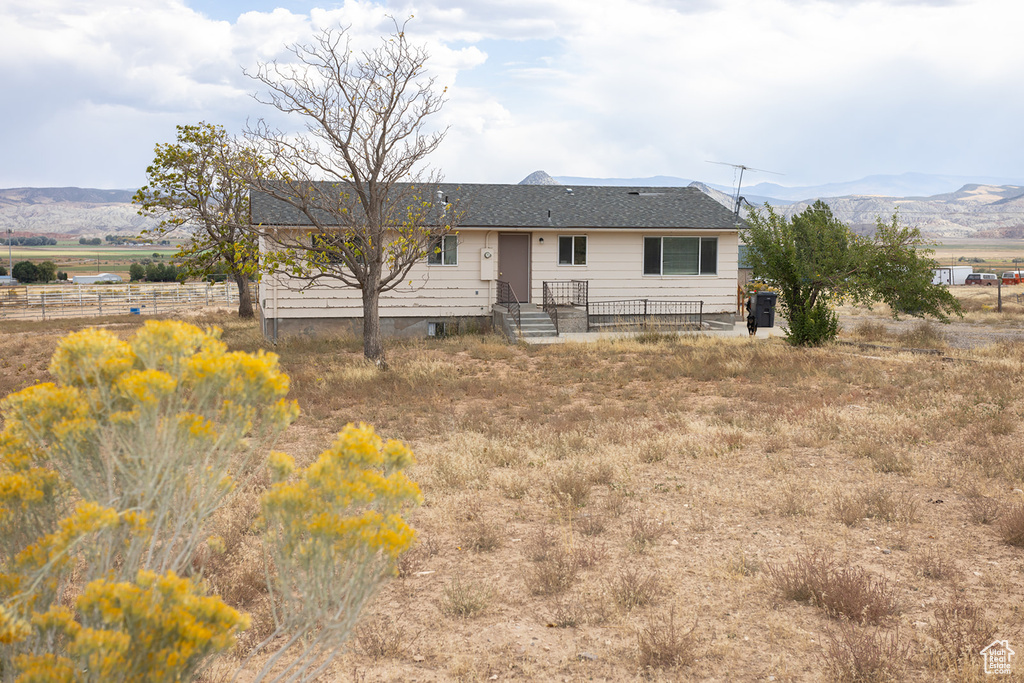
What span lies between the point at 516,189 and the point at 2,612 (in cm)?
2631

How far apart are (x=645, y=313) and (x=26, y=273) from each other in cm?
A: 8853

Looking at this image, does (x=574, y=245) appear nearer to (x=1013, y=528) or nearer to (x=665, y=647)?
(x=1013, y=528)

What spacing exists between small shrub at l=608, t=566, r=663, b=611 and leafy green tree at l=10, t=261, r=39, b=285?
101 metres

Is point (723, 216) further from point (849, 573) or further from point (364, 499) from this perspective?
point (364, 499)

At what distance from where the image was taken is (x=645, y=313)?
25.3 m

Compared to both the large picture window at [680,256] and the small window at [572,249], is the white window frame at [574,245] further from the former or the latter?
the large picture window at [680,256]

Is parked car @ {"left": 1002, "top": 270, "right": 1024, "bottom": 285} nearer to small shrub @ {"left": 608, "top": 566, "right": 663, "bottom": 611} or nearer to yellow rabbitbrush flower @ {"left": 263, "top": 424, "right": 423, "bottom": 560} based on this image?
small shrub @ {"left": 608, "top": 566, "right": 663, "bottom": 611}

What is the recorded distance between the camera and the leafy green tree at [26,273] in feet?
283

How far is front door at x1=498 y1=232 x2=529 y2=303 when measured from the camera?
24.6 metres

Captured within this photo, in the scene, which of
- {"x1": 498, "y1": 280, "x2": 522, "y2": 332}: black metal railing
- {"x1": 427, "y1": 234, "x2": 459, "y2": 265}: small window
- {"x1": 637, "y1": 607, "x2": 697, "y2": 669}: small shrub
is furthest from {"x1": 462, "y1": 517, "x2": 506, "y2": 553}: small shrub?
{"x1": 427, "y1": 234, "x2": 459, "y2": 265}: small window

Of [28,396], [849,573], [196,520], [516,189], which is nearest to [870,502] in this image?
[849,573]

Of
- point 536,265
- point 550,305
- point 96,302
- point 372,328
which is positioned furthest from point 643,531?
point 96,302

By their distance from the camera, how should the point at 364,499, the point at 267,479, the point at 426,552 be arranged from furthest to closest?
the point at 267,479 → the point at 426,552 → the point at 364,499

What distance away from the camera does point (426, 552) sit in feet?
21.5
